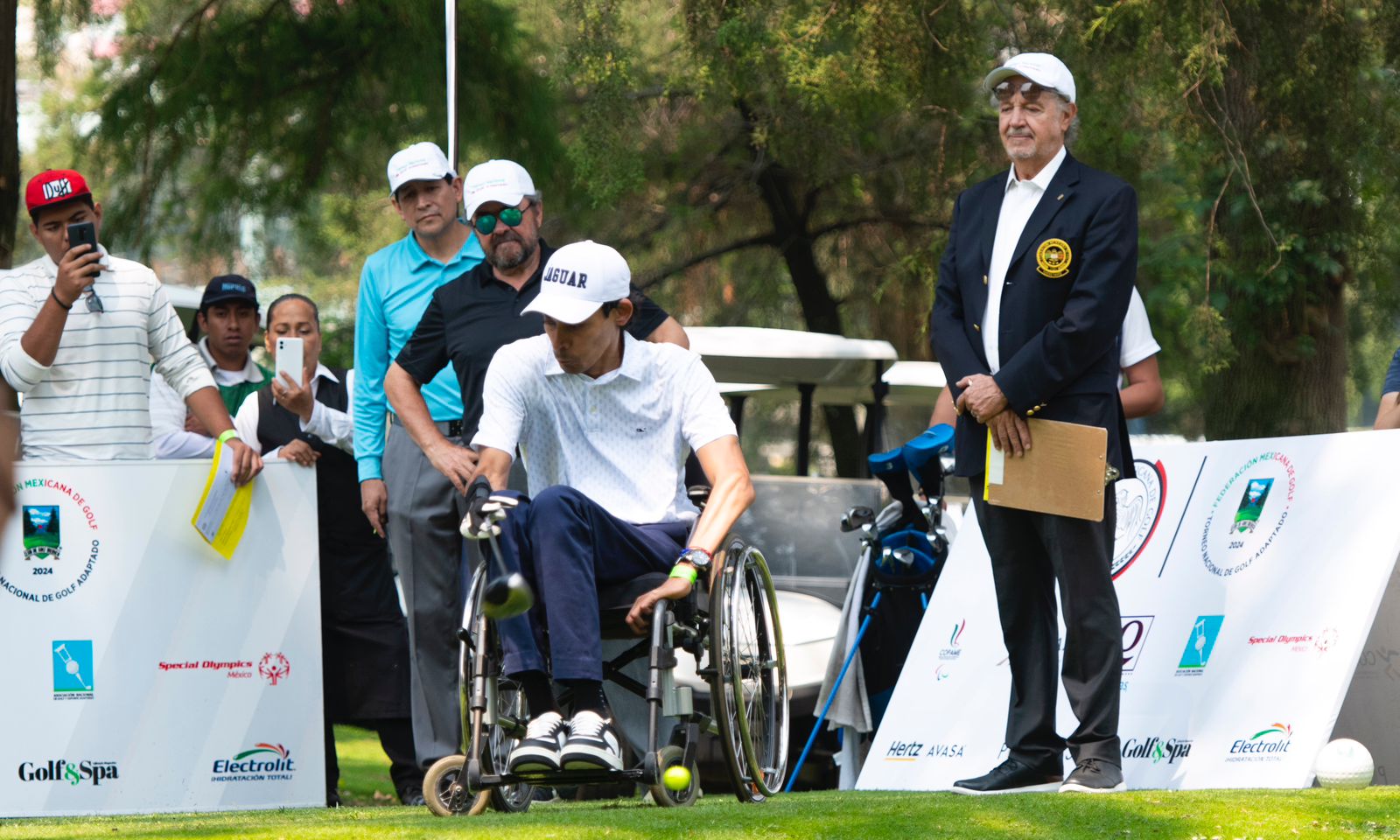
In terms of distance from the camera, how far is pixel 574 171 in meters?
11.2

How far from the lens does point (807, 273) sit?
1559cm

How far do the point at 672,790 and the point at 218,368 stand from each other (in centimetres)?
338

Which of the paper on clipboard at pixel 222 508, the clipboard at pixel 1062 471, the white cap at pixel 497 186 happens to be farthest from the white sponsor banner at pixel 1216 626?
the paper on clipboard at pixel 222 508

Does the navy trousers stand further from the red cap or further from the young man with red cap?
the red cap

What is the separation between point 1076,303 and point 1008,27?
5125mm

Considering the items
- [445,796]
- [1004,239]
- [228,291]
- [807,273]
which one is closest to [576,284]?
[1004,239]

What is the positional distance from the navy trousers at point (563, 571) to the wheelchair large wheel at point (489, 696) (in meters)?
0.08

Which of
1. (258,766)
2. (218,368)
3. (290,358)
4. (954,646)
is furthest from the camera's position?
(218,368)

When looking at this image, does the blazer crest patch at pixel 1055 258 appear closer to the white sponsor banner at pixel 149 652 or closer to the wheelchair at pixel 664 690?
the wheelchair at pixel 664 690

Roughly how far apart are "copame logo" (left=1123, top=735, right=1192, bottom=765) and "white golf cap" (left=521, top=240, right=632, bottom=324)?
2308mm

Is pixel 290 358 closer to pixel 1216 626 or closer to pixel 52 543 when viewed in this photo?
pixel 52 543

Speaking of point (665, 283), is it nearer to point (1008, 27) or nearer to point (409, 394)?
point (1008, 27)

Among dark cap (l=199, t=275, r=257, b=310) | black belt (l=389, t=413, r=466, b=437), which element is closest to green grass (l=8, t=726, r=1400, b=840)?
black belt (l=389, t=413, r=466, b=437)

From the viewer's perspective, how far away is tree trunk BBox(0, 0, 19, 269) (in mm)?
8984
